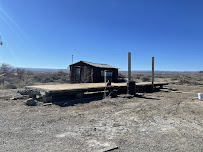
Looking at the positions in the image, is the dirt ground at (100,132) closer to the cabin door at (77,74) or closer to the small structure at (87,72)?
the small structure at (87,72)

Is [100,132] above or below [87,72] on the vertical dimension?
below

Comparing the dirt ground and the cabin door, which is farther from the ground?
the cabin door

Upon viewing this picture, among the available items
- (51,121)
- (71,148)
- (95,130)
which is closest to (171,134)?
(95,130)

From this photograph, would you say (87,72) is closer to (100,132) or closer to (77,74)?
(77,74)

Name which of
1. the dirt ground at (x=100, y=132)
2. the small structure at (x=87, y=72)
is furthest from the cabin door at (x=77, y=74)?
the dirt ground at (x=100, y=132)

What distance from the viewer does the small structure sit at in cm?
1391

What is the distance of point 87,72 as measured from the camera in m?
14.3

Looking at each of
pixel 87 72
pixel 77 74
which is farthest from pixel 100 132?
pixel 77 74

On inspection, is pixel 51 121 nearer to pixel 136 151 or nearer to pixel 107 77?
pixel 136 151

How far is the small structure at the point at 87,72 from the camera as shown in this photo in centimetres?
1391

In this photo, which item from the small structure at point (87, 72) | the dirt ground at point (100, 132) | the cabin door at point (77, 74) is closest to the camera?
the dirt ground at point (100, 132)

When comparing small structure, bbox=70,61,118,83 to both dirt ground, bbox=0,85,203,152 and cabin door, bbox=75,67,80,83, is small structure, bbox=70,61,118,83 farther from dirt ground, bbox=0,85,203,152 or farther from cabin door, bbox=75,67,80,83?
dirt ground, bbox=0,85,203,152

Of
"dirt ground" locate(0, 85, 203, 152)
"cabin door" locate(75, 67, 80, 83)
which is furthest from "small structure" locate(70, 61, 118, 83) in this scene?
"dirt ground" locate(0, 85, 203, 152)

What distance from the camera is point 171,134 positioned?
4.03 metres
